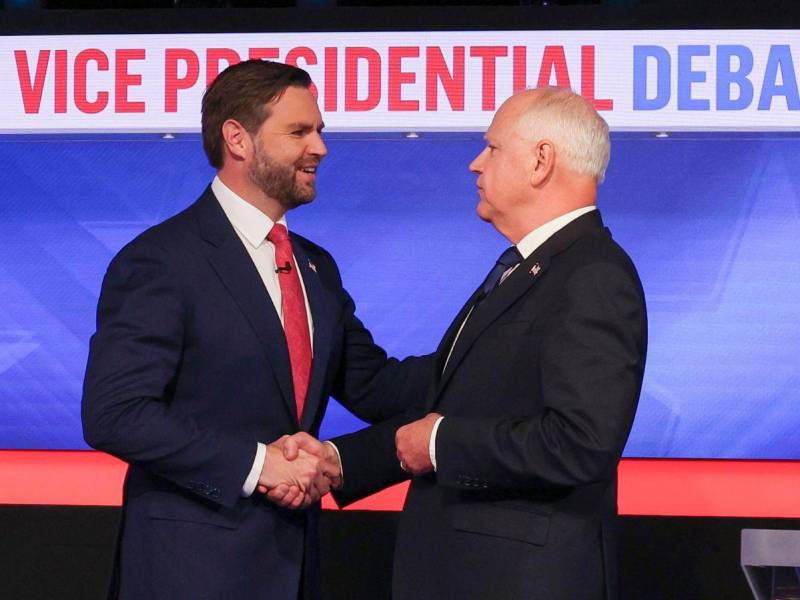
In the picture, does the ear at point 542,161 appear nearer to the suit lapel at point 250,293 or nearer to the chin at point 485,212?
the chin at point 485,212

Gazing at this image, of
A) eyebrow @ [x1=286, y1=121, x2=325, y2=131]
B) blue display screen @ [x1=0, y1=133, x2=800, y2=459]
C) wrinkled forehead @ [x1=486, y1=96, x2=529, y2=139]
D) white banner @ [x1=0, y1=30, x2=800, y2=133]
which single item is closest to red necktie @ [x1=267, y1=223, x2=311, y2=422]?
eyebrow @ [x1=286, y1=121, x2=325, y2=131]

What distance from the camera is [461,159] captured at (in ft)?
14.5

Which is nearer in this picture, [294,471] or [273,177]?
[294,471]

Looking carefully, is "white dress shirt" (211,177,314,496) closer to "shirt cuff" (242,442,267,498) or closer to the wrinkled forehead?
"shirt cuff" (242,442,267,498)

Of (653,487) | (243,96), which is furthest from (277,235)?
(653,487)

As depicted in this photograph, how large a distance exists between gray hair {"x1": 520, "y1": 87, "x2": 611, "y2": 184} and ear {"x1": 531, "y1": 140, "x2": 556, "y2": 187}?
13 millimetres

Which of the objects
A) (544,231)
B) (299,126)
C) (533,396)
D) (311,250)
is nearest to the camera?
(533,396)

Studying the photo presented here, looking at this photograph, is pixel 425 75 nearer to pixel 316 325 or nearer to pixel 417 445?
pixel 316 325

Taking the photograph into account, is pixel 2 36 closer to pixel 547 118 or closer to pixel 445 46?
pixel 445 46

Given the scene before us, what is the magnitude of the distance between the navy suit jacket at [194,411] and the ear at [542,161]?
23.4 inches

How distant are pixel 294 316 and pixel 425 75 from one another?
1.89 m

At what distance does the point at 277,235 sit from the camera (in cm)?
252

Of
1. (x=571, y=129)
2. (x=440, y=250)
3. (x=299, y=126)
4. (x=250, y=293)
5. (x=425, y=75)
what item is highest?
(x=425, y=75)

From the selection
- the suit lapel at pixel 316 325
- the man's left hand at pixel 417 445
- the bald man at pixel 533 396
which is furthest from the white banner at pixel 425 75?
the man's left hand at pixel 417 445
